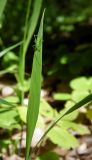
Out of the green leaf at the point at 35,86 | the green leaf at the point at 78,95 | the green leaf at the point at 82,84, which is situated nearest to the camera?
the green leaf at the point at 35,86

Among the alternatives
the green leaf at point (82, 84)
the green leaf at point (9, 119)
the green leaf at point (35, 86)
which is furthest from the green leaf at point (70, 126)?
the green leaf at point (35, 86)

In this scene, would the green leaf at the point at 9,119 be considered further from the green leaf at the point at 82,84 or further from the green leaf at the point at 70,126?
the green leaf at the point at 82,84

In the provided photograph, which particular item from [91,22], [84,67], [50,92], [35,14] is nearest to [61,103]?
[50,92]

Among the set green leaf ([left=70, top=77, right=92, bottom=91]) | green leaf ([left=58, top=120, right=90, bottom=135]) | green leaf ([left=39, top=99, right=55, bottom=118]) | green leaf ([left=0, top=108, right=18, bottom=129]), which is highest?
green leaf ([left=70, top=77, right=92, bottom=91])

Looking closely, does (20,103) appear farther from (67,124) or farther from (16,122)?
(67,124)

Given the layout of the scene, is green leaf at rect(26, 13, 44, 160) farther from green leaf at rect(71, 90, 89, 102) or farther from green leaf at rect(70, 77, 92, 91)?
green leaf at rect(70, 77, 92, 91)

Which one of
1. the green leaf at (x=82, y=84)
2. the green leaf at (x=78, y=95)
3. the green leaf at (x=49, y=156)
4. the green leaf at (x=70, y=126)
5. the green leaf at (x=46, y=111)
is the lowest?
the green leaf at (x=49, y=156)

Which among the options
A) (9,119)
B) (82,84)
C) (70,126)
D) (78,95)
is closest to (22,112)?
(9,119)

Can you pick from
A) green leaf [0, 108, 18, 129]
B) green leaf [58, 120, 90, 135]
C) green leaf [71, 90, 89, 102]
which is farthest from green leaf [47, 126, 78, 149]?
green leaf [71, 90, 89, 102]
